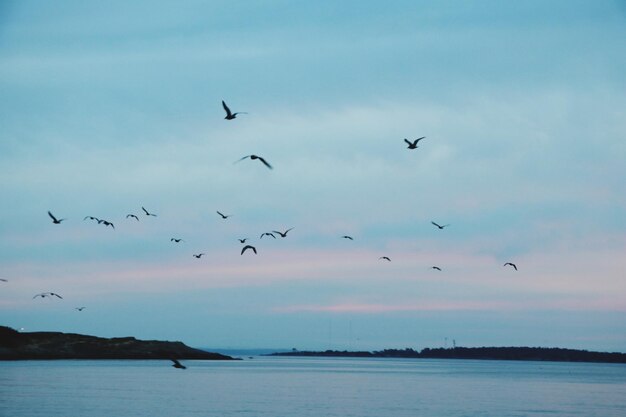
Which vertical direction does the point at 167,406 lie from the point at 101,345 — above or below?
below

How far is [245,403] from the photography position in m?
60.6

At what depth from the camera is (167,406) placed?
57.1 metres

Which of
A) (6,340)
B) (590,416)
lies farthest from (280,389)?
(6,340)

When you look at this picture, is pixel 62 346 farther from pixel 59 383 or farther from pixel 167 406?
pixel 167 406

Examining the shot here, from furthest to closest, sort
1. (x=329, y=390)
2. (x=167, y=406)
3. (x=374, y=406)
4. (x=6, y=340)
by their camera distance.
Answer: (x=6, y=340), (x=329, y=390), (x=374, y=406), (x=167, y=406)

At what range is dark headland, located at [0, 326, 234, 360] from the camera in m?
149

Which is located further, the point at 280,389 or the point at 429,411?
the point at 280,389

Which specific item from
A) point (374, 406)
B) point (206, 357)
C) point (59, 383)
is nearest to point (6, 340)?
point (206, 357)

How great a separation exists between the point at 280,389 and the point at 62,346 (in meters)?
95.4

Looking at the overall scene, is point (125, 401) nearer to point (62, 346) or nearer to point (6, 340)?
point (6, 340)

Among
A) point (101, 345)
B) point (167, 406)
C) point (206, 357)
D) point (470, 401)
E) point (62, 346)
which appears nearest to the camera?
point (167, 406)

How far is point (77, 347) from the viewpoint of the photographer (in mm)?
166250

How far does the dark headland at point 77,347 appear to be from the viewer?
5861 inches

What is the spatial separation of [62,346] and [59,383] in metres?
86.7
